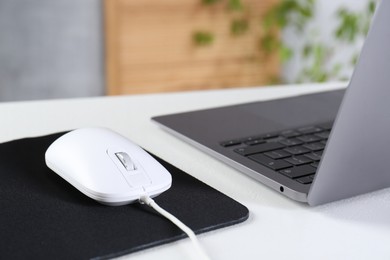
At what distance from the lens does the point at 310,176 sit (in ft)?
2.13

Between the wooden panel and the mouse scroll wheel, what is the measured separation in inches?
80.7

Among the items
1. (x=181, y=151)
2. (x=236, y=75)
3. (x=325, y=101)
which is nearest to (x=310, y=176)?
(x=181, y=151)

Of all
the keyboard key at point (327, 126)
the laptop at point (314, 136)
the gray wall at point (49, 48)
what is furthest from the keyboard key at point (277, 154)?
the gray wall at point (49, 48)

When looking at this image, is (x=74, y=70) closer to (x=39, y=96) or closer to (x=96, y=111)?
(x=39, y=96)

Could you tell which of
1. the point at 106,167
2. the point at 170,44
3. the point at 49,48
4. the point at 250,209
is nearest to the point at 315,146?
the point at 250,209

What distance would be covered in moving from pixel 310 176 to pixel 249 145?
0.12 m

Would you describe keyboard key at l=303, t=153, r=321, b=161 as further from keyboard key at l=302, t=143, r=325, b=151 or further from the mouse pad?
the mouse pad

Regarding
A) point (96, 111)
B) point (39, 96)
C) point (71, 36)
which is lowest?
point (39, 96)

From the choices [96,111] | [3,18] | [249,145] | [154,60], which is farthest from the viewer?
[154,60]

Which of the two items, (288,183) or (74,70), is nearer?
(288,183)

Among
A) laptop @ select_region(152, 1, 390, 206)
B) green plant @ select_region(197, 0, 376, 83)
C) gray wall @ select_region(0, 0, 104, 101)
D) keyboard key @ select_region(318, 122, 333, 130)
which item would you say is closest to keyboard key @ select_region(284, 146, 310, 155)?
laptop @ select_region(152, 1, 390, 206)

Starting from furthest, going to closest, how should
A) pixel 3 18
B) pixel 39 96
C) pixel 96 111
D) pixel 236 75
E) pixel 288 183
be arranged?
pixel 236 75 < pixel 39 96 < pixel 3 18 < pixel 96 111 < pixel 288 183

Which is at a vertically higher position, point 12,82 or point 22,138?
point 22,138

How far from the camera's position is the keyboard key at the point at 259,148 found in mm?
728
